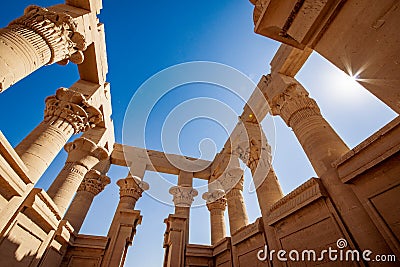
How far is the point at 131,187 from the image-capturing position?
11977 mm

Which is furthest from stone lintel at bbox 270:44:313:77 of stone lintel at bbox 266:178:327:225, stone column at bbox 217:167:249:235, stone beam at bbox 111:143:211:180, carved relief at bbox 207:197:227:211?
stone beam at bbox 111:143:211:180

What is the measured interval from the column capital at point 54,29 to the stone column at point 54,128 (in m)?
1.64

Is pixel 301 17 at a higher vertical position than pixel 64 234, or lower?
higher

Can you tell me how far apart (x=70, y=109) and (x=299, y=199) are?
25.4 ft

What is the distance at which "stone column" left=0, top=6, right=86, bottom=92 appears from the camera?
162 inches

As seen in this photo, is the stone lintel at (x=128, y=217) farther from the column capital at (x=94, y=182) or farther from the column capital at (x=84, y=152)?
the column capital at (x=84, y=152)

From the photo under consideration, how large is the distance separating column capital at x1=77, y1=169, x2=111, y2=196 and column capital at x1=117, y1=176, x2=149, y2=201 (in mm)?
990

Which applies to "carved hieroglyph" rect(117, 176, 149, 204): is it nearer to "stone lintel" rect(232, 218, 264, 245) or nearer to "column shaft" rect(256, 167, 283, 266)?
"stone lintel" rect(232, 218, 264, 245)

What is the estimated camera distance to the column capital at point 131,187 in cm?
1180

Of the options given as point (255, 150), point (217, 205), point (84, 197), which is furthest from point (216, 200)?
point (84, 197)

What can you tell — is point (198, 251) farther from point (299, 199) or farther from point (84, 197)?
point (84, 197)

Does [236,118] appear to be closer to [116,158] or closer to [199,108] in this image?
[199,108]

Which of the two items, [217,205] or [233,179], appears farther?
[217,205]

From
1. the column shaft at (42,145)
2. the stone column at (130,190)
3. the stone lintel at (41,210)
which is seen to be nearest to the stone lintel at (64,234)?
the stone lintel at (41,210)
